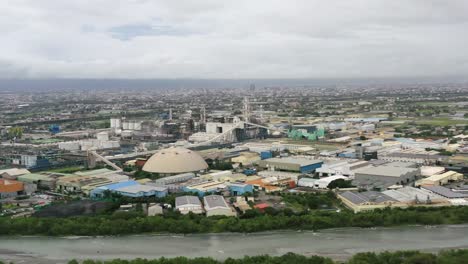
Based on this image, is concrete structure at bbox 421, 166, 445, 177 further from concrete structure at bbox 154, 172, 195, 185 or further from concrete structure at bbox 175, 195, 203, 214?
concrete structure at bbox 175, 195, 203, 214

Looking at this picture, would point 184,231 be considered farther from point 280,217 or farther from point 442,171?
point 442,171

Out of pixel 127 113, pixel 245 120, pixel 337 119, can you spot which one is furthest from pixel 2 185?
pixel 127 113

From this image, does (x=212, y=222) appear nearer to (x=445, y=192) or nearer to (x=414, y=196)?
(x=414, y=196)

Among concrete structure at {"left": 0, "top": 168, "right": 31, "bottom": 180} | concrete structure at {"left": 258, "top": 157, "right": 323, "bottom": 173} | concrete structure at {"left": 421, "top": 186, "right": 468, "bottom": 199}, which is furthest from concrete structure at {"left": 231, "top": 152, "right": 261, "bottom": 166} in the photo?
concrete structure at {"left": 0, "top": 168, "right": 31, "bottom": 180}

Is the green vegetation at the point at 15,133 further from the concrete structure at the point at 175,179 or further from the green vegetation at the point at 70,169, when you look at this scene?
the concrete structure at the point at 175,179

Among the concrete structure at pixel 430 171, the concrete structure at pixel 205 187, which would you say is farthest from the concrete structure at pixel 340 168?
the concrete structure at pixel 205 187

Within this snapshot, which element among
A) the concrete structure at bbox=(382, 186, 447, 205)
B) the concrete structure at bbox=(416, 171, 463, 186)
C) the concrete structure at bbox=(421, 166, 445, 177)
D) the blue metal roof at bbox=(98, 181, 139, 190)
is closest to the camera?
the concrete structure at bbox=(382, 186, 447, 205)

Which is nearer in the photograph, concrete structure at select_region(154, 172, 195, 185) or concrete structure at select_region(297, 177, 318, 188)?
concrete structure at select_region(297, 177, 318, 188)

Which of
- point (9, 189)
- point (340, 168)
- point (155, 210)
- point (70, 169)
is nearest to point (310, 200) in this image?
point (155, 210)
